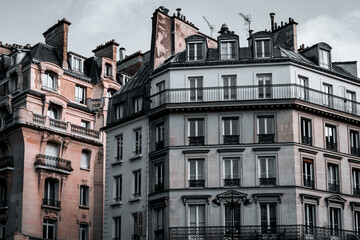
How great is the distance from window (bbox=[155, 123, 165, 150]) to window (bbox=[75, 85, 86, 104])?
Result: 1346cm

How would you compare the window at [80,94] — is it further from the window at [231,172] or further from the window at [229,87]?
the window at [231,172]

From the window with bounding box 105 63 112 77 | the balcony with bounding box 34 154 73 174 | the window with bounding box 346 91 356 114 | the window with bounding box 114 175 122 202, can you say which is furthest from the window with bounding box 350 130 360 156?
the window with bounding box 105 63 112 77

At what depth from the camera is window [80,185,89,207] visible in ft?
157

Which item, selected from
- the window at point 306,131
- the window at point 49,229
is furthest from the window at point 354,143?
the window at point 49,229

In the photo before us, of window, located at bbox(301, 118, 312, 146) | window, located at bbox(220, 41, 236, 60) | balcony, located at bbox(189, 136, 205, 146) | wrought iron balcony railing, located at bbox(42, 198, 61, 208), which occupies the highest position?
window, located at bbox(220, 41, 236, 60)

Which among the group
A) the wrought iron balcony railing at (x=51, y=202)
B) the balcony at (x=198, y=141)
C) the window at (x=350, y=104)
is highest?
the window at (x=350, y=104)

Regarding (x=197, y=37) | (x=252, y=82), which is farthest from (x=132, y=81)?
(x=252, y=82)

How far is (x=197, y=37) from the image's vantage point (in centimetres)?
3944

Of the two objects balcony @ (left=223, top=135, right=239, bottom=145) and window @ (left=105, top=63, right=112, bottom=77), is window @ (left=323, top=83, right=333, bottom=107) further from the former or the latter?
window @ (left=105, top=63, right=112, bottom=77)

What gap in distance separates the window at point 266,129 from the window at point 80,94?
17.8 metres

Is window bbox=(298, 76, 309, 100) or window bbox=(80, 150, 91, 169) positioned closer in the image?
window bbox=(298, 76, 309, 100)

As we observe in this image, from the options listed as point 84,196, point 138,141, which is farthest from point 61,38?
point 138,141

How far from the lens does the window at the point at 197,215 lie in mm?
35812

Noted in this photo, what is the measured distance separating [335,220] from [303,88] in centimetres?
711
